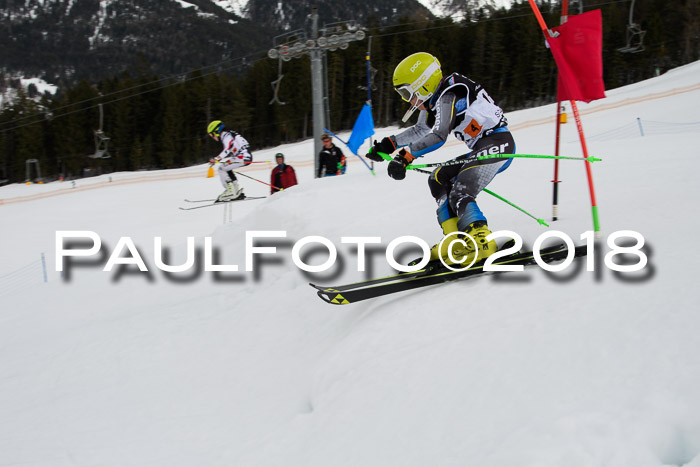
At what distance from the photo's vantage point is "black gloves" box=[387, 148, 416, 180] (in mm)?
3969

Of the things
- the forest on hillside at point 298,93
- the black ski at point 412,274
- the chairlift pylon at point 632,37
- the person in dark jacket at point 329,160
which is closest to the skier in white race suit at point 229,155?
the person in dark jacket at point 329,160

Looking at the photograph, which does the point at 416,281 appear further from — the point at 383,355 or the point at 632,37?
the point at 632,37

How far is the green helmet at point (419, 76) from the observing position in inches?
161

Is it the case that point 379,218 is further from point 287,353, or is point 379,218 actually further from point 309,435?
point 309,435

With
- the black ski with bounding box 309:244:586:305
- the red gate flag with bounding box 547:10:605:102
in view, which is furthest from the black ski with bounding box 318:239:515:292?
the red gate flag with bounding box 547:10:605:102

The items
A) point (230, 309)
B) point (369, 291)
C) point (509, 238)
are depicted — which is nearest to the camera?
point (369, 291)

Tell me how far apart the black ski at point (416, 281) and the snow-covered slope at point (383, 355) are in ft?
0.49

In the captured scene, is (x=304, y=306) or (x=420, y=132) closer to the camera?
(x=420, y=132)

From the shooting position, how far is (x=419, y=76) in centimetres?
410

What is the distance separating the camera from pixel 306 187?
8.60 m

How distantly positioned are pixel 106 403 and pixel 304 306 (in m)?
1.89

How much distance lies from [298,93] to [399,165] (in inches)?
1904

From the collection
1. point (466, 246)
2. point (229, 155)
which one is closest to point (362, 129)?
point (229, 155)

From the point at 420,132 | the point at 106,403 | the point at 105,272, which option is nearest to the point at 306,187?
the point at 105,272
